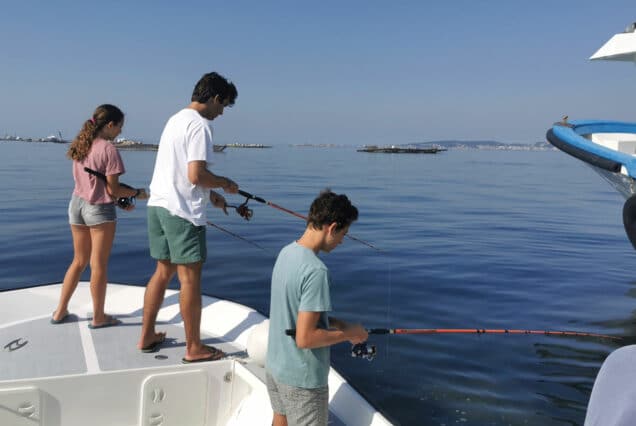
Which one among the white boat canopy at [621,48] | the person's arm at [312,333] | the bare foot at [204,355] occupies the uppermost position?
the white boat canopy at [621,48]

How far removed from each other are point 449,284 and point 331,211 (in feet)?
21.5

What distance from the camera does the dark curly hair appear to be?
12.8ft

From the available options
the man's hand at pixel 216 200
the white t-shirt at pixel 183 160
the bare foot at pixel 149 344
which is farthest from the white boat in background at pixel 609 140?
the bare foot at pixel 149 344

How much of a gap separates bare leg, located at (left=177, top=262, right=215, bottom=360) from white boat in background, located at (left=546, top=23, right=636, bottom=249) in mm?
5980

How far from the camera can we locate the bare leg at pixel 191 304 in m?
3.40

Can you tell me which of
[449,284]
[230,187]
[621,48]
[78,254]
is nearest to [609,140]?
[621,48]

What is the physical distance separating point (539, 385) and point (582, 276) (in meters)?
5.13

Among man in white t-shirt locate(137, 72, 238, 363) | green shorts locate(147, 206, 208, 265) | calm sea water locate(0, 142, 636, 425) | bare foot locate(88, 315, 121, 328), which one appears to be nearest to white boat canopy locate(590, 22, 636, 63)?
calm sea water locate(0, 142, 636, 425)

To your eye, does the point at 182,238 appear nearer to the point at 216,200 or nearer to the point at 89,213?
the point at 216,200

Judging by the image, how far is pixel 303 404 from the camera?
2.38 metres

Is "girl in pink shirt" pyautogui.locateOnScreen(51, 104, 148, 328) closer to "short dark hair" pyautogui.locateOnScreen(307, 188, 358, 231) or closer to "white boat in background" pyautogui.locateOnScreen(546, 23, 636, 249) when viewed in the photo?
"short dark hair" pyautogui.locateOnScreen(307, 188, 358, 231)

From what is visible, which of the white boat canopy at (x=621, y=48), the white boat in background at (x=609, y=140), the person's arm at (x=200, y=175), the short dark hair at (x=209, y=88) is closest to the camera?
the person's arm at (x=200, y=175)

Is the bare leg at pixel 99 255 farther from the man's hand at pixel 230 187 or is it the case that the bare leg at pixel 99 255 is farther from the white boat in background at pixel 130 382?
the man's hand at pixel 230 187

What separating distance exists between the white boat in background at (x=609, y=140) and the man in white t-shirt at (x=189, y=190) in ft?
19.2
